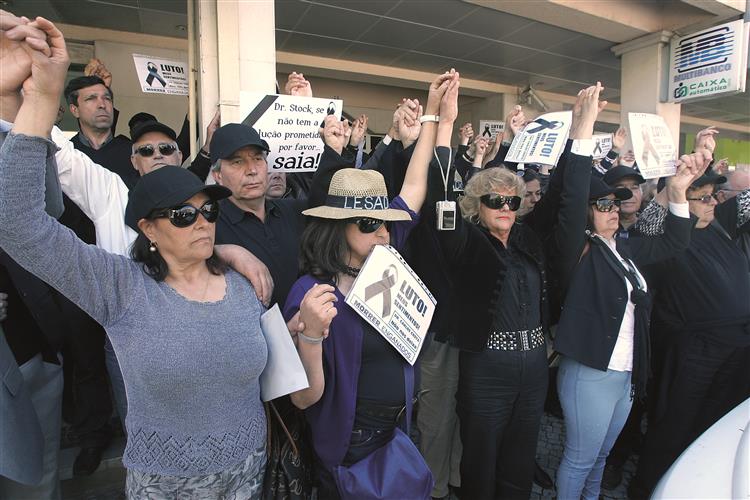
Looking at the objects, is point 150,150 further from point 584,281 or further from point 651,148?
point 651,148

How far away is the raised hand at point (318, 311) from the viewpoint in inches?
59.7

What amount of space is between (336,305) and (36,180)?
3.37 ft

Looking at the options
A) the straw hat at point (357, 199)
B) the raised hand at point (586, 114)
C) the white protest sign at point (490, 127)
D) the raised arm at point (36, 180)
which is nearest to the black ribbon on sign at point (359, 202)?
the straw hat at point (357, 199)

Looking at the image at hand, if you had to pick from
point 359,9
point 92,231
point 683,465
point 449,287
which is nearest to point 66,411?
point 92,231

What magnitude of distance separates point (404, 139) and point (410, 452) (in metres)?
1.48

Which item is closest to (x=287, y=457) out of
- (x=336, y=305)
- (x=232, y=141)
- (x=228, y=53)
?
(x=336, y=305)

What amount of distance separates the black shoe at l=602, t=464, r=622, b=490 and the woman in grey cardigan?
2724 millimetres

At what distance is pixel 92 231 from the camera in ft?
8.89

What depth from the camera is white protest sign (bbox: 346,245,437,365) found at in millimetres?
1718

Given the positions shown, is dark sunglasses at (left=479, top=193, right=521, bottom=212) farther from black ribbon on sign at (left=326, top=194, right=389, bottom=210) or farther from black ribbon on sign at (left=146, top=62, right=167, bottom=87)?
black ribbon on sign at (left=146, top=62, right=167, bottom=87)

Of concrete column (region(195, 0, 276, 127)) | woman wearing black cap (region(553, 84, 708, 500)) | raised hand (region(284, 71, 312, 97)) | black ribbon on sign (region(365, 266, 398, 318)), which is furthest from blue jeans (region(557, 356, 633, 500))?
concrete column (region(195, 0, 276, 127))

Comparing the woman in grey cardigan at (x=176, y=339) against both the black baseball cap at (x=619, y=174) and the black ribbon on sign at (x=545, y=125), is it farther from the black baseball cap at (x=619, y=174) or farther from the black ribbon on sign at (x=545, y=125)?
the black baseball cap at (x=619, y=174)

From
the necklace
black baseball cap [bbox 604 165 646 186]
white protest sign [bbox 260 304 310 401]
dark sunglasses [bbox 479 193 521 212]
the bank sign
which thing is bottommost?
white protest sign [bbox 260 304 310 401]

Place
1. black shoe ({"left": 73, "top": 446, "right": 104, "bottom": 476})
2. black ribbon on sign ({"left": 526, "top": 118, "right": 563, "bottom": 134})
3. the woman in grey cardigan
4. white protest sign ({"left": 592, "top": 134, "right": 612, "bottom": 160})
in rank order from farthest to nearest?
white protest sign ({"left": 592, "top": 134, "right": 612, "bottom": 160}) < black ribbon on sign ({"left": 526, "top": 118, "right": 563, "bottom": 134}) < black shoe ({"left": 73, "top": 446, "right": 104, "bottom": 476}) < the woman in grey cardigan
